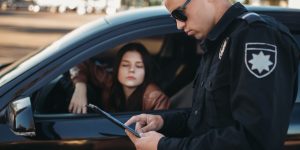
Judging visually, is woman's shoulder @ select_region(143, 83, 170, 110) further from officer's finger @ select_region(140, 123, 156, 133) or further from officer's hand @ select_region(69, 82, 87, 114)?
officer's finger @ select_region(140, 123, 156, 133)

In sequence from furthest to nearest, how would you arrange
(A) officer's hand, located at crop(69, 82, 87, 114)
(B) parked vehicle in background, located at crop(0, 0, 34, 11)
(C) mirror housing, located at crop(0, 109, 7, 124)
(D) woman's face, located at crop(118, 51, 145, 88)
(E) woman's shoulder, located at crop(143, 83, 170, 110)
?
(B) parked vehicle in background, located at crop(0, 0, 34, 11) < (D) woman's face, located at crop(118, 51, 145, 88) < (E) woman's shoulder, located at crop(143, 83, 170, 110) < (A) officer's hand, located at crop(69, 82, 87, 114) < (C) mirror housing, located at crop(0, 109, 7, 124)

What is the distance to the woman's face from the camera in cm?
280

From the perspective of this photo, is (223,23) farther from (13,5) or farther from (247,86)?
(13,5)

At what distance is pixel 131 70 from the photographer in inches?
111

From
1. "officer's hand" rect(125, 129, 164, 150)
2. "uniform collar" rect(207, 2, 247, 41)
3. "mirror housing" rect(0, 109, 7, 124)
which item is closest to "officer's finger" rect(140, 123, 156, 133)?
"officer's hand" rect(125, 129, 164, 150)

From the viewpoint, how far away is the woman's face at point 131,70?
2805 millimetres

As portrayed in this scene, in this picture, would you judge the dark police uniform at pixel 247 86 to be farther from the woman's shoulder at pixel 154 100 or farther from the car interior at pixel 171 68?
the car interior at pixel 171 68

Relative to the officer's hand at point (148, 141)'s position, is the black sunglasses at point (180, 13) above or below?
above

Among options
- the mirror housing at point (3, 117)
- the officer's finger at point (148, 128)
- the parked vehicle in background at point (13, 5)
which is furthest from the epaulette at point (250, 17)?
the parked vehicle in background at point (13, 5)

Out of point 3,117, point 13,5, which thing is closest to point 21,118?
point 3,117

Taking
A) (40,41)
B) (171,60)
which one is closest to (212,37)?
(171,60)

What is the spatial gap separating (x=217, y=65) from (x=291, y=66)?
8.3 inches

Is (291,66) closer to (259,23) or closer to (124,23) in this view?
(259,23)

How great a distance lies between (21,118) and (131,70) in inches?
32.2
